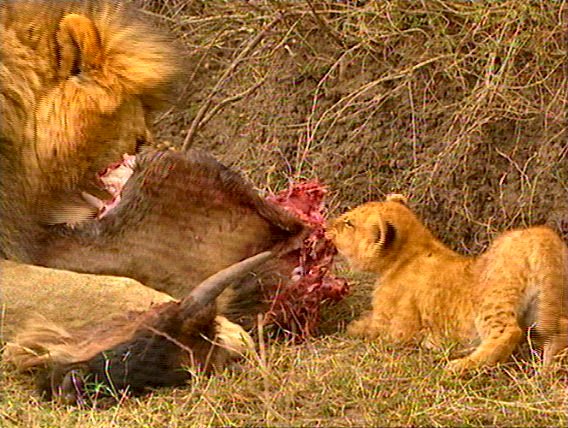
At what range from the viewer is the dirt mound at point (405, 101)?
9.16ft

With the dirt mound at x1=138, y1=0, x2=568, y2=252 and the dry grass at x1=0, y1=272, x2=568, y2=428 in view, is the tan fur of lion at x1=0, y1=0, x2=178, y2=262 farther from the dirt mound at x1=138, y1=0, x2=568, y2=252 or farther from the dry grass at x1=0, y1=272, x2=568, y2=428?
the dirt mound at x1=138, y1=0, x2=568, y2=252

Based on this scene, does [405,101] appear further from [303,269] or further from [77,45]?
[77,45]

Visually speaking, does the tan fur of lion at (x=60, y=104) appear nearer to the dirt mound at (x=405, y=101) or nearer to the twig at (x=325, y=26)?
the dirt mound at (x=405, y=101)

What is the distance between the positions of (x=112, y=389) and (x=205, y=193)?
0.47 m

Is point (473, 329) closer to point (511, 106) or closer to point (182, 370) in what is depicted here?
point (182, 370)

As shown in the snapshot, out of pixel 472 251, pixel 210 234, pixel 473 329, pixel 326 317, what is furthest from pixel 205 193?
pixel 472 251

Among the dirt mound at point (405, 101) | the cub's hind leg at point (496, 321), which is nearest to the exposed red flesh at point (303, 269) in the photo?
the cub's hind leg at point (496, 321)

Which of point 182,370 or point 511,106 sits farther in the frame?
point 511,106

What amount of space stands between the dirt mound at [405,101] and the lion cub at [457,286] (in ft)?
1.80

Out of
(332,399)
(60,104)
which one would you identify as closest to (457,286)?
(332,399)

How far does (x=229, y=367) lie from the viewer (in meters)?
1.89

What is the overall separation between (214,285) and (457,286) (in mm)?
519

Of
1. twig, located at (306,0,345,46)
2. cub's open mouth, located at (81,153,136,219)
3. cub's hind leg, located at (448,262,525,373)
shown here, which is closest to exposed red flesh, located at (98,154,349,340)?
cub's open mouth, located at (81,153,136,219)

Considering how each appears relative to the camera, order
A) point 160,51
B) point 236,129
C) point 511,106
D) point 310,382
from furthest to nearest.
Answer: point 236,129 < point 511,106 < point 160,51 < point 310,382
